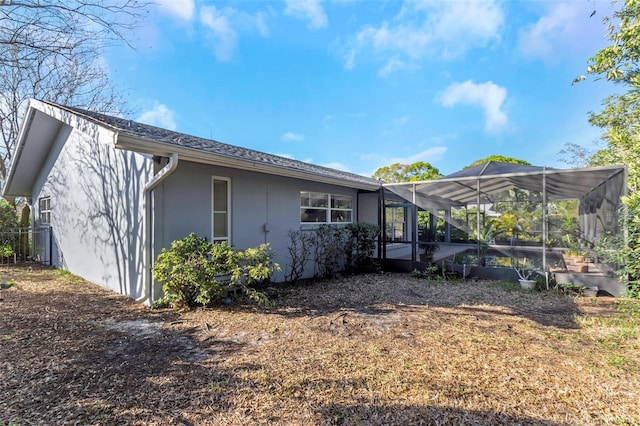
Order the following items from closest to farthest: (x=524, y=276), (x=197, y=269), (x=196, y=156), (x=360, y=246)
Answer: (x=197, y=269) → (x=196, y=156) → (x=524, y=276) → (x=360, y=246)

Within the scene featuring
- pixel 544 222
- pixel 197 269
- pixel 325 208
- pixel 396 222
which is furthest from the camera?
pixel 396 222

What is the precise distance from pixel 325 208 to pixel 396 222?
144 inches

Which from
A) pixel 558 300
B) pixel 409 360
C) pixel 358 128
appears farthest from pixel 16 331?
pixel 358 128

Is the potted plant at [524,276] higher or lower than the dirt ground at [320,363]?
higher

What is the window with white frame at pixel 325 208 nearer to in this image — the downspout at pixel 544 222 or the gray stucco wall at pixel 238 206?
the gray stucco wall at pixel 238 206

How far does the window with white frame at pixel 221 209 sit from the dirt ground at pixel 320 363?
1.75 meters

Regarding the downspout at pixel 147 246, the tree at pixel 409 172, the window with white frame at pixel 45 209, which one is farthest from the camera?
the tree at pixel 409 172

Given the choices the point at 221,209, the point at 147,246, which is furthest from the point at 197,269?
the point at 221,209

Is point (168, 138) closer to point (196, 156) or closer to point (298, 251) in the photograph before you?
point (196, 156)

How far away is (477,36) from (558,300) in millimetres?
8519

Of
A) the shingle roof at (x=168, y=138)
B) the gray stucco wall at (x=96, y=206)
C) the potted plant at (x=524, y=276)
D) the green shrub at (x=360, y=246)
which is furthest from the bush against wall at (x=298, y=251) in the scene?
the potted plant at (x=524, y=276)

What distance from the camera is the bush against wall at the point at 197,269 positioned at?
516 centimetres

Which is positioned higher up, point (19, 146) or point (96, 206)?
point (19, 146)

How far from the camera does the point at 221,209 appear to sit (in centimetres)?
681
